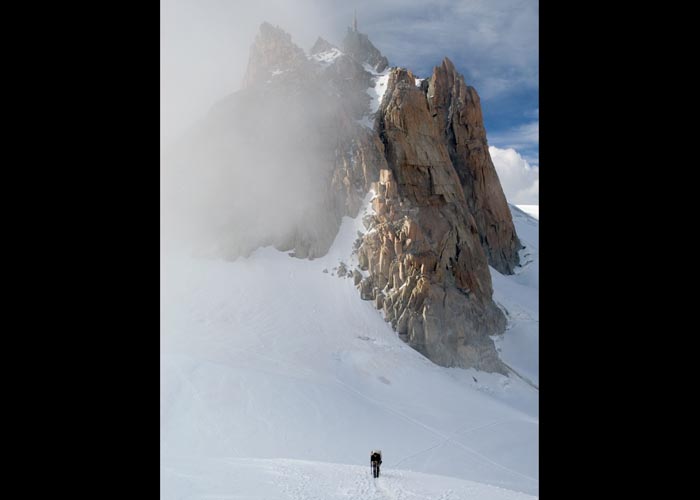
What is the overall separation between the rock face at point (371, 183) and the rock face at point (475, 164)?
0.12m

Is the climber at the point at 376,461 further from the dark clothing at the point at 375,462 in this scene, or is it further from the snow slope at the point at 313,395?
the snow slope at the point at 313,395

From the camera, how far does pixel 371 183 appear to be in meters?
40.0

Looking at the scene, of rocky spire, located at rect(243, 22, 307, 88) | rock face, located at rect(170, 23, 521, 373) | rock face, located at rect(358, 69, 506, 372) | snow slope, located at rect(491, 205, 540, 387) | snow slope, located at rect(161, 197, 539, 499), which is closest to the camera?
snow slope, located at rect(161, 197, 539, 499)

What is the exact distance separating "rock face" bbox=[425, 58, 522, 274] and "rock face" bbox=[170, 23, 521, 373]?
12 centimetres

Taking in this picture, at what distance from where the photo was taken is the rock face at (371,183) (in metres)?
33.3

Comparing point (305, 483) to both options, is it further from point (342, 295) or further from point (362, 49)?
point (362, 49)

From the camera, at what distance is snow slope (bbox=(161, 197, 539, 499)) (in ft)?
40.0

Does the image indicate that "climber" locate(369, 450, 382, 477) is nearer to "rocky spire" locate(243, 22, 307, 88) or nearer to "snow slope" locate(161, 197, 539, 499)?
"snow slope" locate(161, 197, 539, 499)

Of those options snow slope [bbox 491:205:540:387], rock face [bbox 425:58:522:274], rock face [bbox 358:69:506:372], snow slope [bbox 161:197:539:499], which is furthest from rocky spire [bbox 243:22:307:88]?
snow slope [bbox 491:205:540:387]

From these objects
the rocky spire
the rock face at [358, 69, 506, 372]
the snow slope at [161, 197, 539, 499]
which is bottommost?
the snow slope at [161, 197, 539, 499]

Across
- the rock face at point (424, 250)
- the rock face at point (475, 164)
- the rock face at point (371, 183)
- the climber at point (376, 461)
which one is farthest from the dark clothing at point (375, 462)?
the rock face at point (475, 164)
